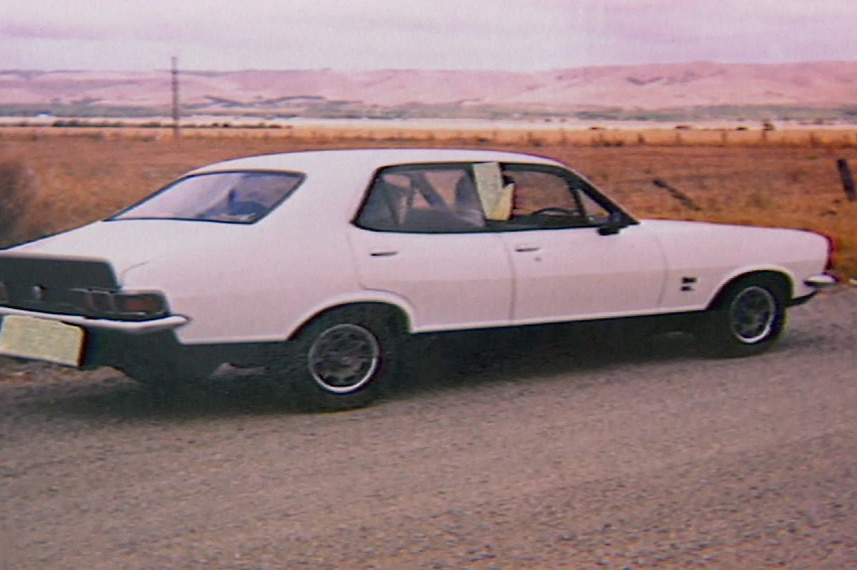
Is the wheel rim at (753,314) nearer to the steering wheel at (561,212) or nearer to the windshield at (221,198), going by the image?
the steering wheel at (561,212)

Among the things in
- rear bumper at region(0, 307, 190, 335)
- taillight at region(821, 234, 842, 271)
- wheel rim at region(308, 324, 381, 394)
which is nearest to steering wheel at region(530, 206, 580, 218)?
wheel rim at region(308, 324, 381, 394)

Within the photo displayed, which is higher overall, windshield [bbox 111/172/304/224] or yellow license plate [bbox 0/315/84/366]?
windshield [bbox 111/172/304/224]

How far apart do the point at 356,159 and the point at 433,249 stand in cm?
64

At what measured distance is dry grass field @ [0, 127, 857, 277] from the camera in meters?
19.7

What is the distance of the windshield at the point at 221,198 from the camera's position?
7625 millimetres

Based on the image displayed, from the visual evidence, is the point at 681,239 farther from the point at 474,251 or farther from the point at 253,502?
the point at 253,502

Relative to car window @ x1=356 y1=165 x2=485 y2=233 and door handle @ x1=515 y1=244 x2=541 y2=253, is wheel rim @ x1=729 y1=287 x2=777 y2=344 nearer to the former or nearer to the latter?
door handle @ x1=515 y1=244 x2=541 y2=253

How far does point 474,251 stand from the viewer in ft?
26.1

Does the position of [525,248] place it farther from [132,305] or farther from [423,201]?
[132,305]

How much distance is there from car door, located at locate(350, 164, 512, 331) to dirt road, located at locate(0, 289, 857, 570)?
1.45ft

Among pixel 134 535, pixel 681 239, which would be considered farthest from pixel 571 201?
pixel 134 535

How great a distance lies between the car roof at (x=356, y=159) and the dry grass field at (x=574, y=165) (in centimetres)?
752

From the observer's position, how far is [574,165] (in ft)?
123

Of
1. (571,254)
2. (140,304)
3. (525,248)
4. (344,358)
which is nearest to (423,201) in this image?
(525,248)
